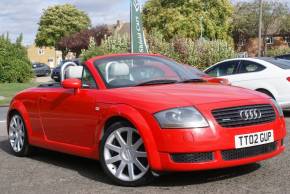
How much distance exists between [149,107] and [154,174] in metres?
0.67

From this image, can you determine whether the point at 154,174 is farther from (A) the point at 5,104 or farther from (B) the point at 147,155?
(A) the point at 5,104

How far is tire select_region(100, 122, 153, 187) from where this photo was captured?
580cm

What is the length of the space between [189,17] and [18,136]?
58.0 meters

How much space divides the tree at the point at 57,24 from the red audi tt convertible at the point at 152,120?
89769 mm

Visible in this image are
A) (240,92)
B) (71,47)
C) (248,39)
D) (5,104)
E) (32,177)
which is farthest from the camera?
(248,39)

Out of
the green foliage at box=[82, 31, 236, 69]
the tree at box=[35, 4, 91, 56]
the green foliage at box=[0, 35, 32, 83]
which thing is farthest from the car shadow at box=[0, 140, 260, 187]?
the tree at box=[35, 4, 91, 56]

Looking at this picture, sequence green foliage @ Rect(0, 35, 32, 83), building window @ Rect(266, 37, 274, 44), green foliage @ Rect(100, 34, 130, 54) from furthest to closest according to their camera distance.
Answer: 1. building window @ Rect(266, 37, 274, 44)
2. green foliage @ Rect(0, 35, 32, 83)
3. green foliage @ Rect(100, 34, 130, 54)

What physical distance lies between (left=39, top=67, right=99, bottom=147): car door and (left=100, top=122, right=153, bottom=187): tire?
342 millimetres

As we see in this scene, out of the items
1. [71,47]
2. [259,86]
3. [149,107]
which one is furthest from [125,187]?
[71,47]

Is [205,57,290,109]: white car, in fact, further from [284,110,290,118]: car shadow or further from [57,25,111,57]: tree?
[57,25,111,57]: tree

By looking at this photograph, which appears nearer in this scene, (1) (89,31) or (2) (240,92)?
(2) (240,92)

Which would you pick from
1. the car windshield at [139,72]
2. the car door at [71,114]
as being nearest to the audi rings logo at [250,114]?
the car windshield at [139,72]

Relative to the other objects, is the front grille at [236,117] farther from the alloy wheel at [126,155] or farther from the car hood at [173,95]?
the alloy wheel at [126,155]

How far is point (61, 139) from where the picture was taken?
707cm
